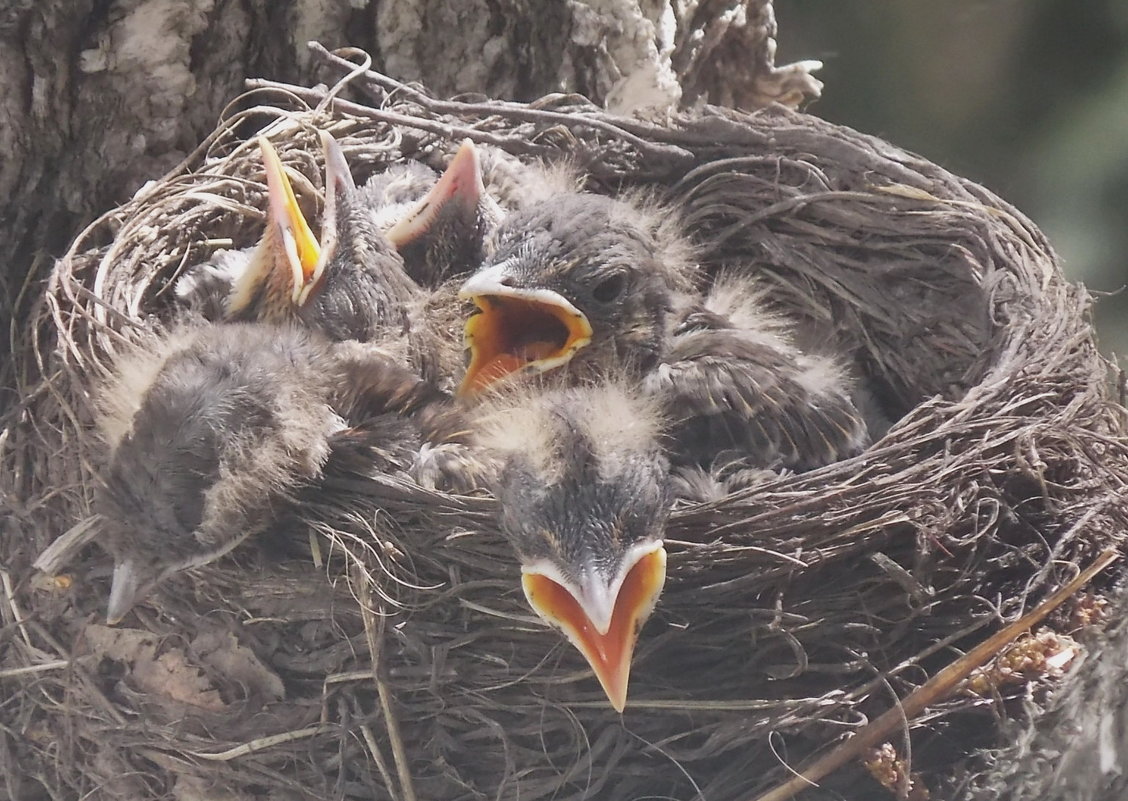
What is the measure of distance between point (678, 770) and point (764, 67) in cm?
136

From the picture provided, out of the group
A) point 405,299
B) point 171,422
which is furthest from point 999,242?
point 171,422

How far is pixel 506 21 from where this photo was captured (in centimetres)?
154

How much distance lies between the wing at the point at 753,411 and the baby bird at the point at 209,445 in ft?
0.90

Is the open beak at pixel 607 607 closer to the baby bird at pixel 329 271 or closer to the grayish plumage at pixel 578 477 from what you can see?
the grayish plumage at pixel 578 477

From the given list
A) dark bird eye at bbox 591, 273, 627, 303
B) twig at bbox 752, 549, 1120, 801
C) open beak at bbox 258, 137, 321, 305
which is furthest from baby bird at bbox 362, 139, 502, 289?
twig at bbox 752, 549, 1120, 801

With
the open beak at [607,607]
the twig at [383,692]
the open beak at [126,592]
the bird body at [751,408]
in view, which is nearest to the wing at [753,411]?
the bird body at [751,408]

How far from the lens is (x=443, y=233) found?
131cm

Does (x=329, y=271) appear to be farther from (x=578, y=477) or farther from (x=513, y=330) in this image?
(x=578, y=477)

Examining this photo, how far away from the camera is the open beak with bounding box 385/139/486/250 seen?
51.0 inches

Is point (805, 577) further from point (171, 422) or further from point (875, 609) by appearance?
point (171, 422)

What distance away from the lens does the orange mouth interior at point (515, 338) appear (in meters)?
1.17

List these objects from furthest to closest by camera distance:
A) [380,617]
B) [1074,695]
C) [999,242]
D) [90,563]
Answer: [999,242] < [90,563] < [380,617] < [1074,695]

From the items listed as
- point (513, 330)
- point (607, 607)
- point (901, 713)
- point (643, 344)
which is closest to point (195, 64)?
point (513, 330)

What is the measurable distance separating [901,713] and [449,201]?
0.76 m
